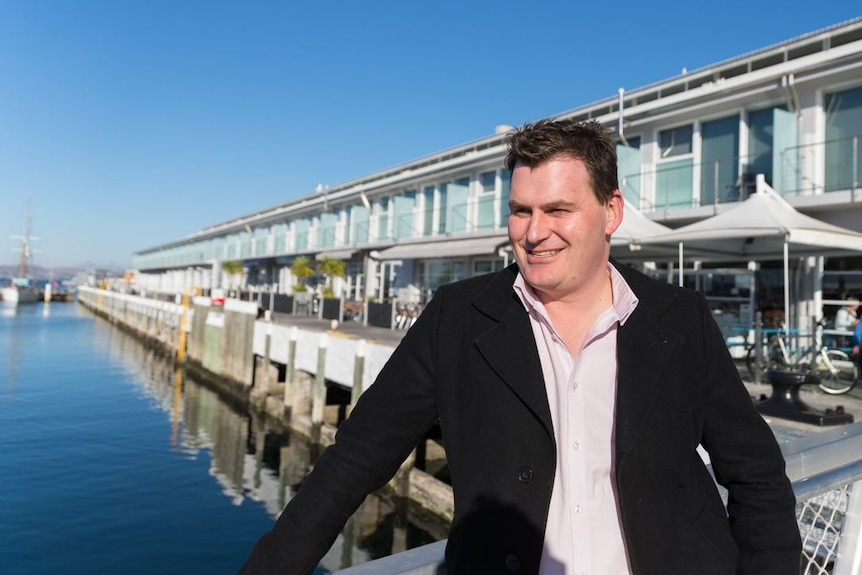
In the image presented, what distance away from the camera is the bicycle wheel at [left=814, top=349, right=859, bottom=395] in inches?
289

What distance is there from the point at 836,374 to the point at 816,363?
0.93 feet

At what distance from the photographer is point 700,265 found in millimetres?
12258

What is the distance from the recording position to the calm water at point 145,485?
8281 millimetres

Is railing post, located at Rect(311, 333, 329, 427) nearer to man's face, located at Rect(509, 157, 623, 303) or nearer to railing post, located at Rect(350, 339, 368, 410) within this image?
railing post, located at Rect(350, 339, 368, 410)

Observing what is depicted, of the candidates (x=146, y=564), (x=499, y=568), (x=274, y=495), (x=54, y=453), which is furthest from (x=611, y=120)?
(x=54, y=453)

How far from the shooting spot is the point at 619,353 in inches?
52.7

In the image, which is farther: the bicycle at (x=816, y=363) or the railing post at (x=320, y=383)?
the railing post at (x=320, y=383)

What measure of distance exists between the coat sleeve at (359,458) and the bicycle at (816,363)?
755 cm

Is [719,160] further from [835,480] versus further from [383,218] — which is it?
[383,218]

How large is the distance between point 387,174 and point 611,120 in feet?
40.3

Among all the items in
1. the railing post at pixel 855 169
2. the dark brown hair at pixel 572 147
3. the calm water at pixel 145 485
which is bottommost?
the calm water at pixel 145 485

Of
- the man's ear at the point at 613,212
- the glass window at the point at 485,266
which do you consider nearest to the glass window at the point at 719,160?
the glass window at the point at 485,266

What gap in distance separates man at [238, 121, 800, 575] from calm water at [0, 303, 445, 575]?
7.61m

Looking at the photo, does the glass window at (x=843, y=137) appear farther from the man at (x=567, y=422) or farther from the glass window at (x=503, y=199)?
the man at (x=567, y=422)
